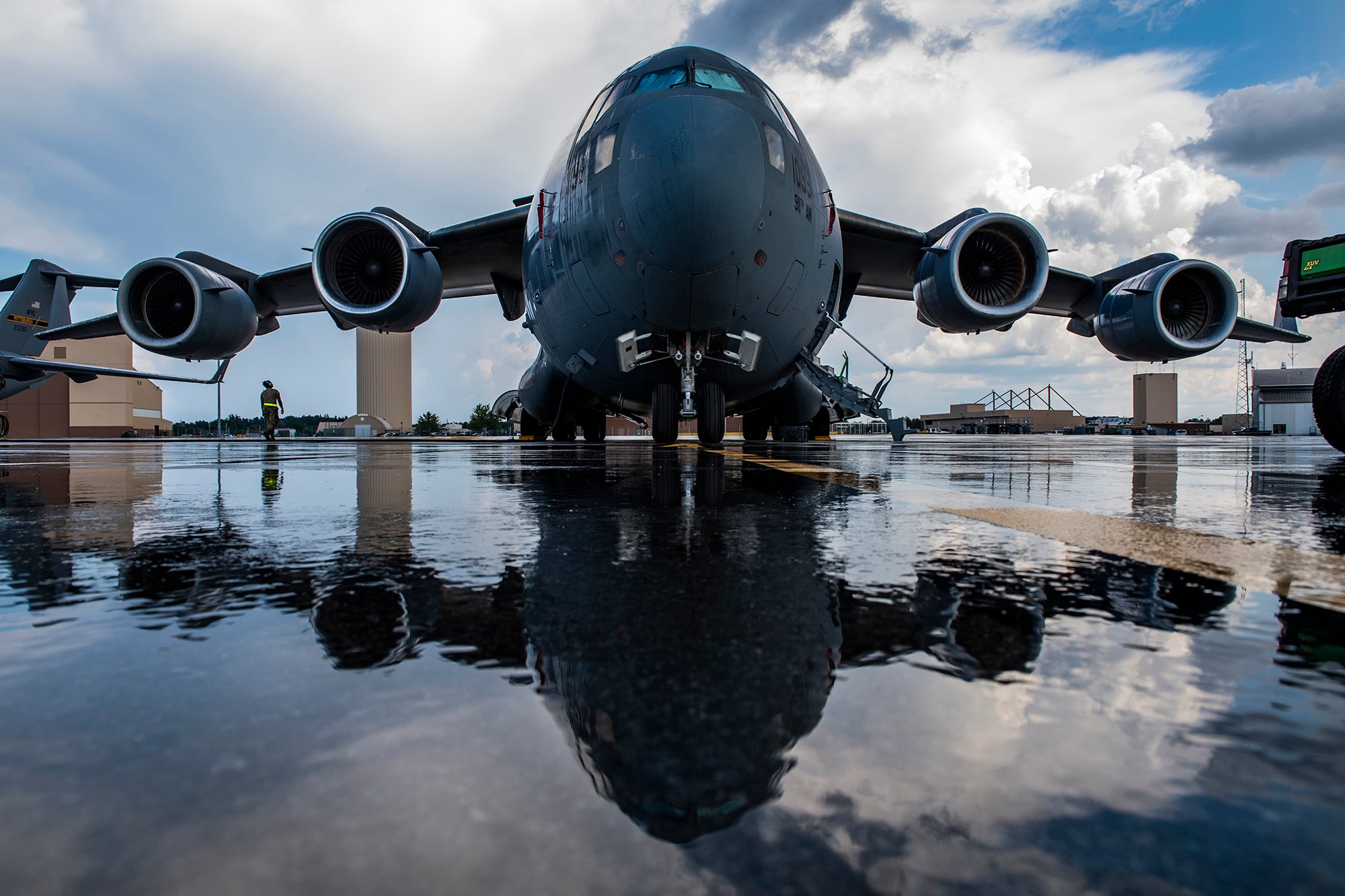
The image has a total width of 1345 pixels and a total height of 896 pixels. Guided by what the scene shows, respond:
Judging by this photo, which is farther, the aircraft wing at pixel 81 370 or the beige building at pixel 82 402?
the beige building at pixel 82 402

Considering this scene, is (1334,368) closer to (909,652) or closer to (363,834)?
(909,652)

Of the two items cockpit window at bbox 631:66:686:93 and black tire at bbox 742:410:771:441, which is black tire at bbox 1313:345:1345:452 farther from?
black tire at bbox 742:410:771:441

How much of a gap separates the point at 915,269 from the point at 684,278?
6.02 metres

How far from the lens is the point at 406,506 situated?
2.38m

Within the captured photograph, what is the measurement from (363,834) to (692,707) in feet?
0.93

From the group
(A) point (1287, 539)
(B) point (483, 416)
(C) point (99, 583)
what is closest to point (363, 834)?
(C) point (99, 583)

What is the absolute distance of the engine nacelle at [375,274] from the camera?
7.39m

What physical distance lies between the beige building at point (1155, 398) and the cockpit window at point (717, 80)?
49585 millimetres

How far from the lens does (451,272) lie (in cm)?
988

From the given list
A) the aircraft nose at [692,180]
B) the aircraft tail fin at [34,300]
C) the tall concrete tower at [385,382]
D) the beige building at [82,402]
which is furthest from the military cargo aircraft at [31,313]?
the tall concrete tower at [385,382]

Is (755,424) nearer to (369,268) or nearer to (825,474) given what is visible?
(369,268)

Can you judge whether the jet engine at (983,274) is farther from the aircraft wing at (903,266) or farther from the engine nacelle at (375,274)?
the engine nacelle at (375,274)

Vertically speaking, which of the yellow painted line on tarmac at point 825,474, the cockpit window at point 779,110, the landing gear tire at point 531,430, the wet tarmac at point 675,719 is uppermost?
the cockpit window at point 779,110

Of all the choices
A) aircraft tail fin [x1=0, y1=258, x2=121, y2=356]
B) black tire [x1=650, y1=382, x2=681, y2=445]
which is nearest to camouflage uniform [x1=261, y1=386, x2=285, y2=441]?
aircraft tail fin [x1=0, y1=258, x2=121, y2=356]
